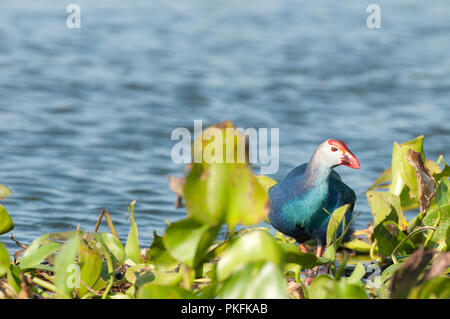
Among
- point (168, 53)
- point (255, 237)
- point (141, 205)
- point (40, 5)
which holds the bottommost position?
Answer: point (141, 205)

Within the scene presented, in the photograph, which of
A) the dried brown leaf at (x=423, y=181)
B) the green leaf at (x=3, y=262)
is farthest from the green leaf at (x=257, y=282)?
the dried brown leaf at (x=423, y=181)

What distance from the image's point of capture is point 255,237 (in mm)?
2525

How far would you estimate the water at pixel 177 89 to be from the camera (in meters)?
5.91

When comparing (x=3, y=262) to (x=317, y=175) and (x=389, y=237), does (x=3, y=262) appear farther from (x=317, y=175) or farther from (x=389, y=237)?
(x=389, y=237)

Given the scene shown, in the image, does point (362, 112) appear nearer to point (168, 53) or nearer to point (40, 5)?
point (168, 53)

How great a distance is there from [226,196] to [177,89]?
247 inches

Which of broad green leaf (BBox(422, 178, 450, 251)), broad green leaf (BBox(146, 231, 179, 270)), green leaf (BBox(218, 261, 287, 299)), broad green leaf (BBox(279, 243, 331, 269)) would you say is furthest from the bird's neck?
green leaf (BBox(218, 261, 287, 299))

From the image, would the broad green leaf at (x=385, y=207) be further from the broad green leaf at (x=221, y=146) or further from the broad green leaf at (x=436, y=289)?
the broad green leaf at (x=221, y=146)

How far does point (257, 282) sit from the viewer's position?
8.11ft

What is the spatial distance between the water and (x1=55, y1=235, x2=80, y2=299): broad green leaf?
5.41ft

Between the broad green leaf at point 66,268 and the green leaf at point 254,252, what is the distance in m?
0.56

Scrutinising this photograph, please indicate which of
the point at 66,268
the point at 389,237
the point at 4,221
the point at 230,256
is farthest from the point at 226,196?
the point at 389,237

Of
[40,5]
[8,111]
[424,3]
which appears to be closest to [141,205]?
[8,111]
